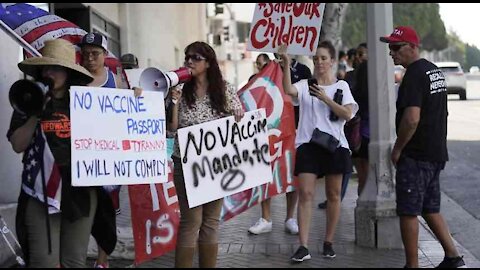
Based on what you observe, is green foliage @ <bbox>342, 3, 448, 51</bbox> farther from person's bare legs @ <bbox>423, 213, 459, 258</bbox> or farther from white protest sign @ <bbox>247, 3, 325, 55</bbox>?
person's bare legs @ <bbox>423, 213, 459, 258</bbox>

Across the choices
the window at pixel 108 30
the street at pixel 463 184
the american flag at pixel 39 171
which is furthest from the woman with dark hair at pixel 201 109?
the window at pixel 108 30

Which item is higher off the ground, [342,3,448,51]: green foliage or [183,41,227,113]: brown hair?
[342,3,448,51]: green foliage

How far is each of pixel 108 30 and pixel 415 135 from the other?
433 inches

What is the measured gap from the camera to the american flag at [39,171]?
4.10 m

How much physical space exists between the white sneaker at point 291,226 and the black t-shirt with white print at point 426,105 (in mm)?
2077

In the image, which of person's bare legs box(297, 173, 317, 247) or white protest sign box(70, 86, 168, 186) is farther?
person's bare legs box(297, 173, 317, 247)

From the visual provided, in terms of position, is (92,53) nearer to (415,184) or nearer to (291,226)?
(415,184)

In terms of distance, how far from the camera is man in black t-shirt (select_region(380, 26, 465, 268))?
5.21 meters

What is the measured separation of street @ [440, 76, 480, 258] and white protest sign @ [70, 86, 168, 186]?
3.17 metres

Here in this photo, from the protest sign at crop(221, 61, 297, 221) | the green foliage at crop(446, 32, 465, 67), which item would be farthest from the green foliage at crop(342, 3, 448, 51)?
the protest sign at crop(221, 61, 297, 221)

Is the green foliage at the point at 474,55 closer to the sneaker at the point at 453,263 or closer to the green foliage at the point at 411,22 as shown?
the sneaker at the point at 453,263

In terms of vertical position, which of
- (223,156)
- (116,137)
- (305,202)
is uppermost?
(116,137)

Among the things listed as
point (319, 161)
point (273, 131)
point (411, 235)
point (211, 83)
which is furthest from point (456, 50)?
point (211, 83)

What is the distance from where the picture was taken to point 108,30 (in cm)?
1534
